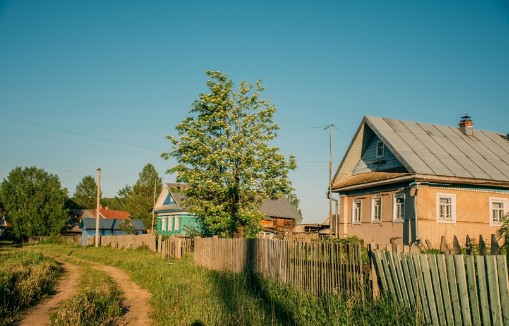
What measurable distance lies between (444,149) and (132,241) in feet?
70.8

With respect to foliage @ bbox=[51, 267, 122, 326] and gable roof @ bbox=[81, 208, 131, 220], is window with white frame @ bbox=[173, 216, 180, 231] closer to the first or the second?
foliage @ bbox=[51, 267, 122, 326]

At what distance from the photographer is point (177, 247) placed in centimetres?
2238

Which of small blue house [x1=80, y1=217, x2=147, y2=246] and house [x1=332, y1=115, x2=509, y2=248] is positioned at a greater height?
house [x1=332, y1=115, x2=509, y2=248]

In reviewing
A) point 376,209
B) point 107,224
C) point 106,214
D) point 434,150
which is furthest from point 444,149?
point 106,214

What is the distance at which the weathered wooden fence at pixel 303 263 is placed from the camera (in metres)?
7.89

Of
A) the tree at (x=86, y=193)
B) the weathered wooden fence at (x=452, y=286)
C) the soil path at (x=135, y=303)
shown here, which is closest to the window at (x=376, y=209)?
the soil path at (x=135, y=303)

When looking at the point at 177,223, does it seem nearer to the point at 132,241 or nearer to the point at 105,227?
the point at 132,241

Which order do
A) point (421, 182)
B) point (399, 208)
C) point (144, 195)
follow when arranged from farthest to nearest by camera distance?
point (144, 195) → point (399, 208) → point (421, 182)

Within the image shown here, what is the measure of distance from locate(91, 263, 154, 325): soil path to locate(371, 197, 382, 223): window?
12.6 meters

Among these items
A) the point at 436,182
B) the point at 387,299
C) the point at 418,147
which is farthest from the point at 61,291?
the point at 418,147

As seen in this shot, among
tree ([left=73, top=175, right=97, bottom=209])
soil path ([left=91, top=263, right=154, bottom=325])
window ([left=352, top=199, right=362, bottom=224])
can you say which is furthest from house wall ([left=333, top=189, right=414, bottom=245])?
tree ([left=73, top=175, right=97, bottom=209])

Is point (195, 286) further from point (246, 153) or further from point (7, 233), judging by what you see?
point (7, 233)

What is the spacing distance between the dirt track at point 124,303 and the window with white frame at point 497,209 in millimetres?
16362

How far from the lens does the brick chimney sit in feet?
80.0
